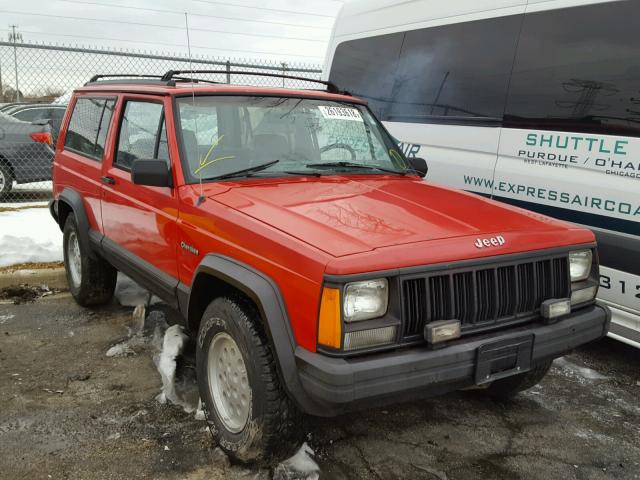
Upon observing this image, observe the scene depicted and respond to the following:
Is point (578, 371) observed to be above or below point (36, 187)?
above

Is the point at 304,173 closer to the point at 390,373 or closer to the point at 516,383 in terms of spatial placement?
the point at 390,373

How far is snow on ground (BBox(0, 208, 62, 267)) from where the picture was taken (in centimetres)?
592

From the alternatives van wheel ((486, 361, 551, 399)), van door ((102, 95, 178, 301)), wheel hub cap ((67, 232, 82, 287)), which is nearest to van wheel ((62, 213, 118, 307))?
wheel hub cap ((67, 232, 82, 287))

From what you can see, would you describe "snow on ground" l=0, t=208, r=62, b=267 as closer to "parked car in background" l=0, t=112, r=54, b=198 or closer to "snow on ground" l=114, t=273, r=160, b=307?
"snow on ground" l=114, t=273, r=160, b=307

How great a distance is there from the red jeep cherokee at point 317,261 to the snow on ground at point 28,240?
230cm

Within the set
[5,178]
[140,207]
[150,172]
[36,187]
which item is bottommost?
[36,187]

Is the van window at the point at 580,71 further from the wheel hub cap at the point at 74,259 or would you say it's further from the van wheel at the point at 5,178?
the van wheel at the point at 5,178

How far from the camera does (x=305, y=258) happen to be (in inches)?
93.2

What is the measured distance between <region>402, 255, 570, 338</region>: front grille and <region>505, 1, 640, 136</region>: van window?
1322mm

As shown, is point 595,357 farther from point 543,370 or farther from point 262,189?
point 262,189

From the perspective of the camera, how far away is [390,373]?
2.34 m

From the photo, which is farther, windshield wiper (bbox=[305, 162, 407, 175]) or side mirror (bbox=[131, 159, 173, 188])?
windshield wiper (bbox=[305, 162, 407, 175])

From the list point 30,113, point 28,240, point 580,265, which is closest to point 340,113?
point 580,265

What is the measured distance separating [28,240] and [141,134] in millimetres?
3111
